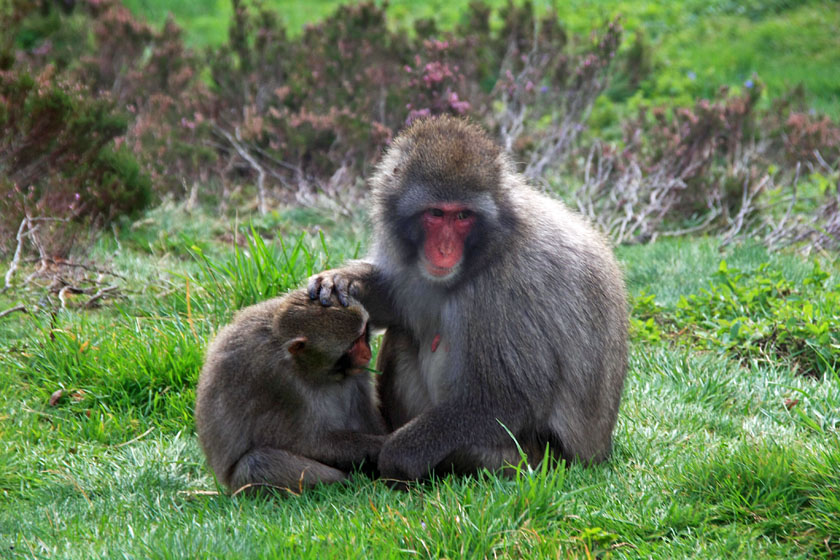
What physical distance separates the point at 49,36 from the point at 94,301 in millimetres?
7100

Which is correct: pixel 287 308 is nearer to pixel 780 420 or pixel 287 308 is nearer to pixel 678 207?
pixel 780 420

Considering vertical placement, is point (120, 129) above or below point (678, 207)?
above

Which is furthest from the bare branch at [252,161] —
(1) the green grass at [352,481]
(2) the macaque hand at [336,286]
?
(2) the macaque hand at [336,286]

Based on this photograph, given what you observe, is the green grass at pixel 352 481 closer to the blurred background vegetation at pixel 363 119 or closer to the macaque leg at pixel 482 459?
the macaque leg at pixel 482 459

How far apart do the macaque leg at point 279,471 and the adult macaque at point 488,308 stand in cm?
29

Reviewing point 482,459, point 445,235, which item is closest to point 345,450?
point 482,459

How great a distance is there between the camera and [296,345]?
4.13 meters

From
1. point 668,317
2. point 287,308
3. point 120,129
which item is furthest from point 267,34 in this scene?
point 287,308

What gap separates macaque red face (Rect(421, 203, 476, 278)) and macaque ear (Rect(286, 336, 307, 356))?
2.09 ft

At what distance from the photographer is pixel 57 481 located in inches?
172

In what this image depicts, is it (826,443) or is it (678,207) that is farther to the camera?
(678,207)

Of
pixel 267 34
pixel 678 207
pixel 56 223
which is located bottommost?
pixel 678 207

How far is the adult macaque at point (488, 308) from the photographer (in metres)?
4.01

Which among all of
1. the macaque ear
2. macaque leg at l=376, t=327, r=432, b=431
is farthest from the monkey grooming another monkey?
macaque leg at l=376, t=327, r=432, b=431
